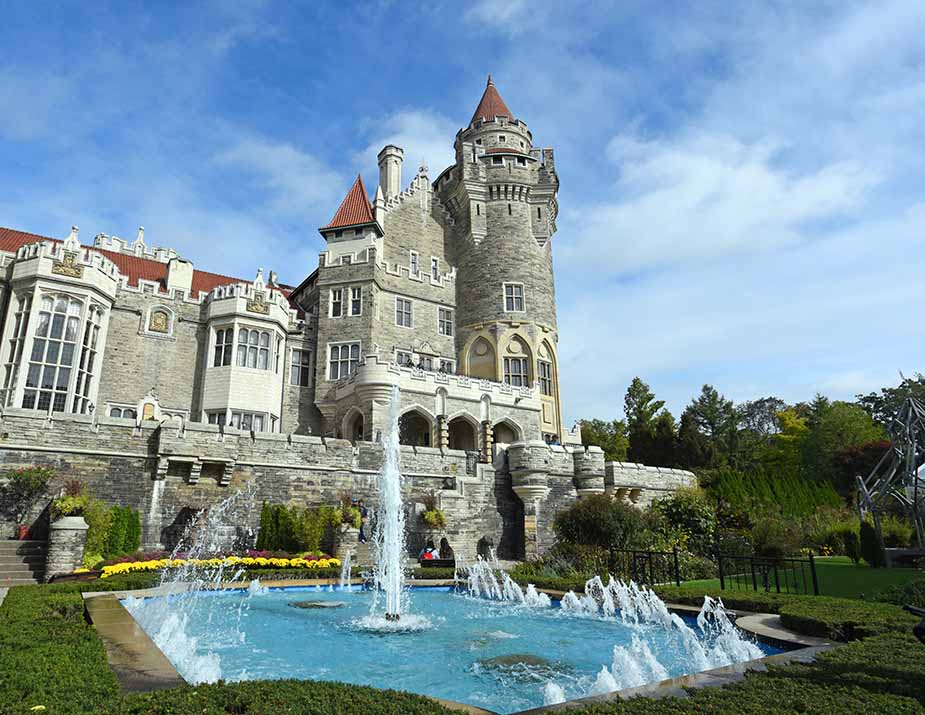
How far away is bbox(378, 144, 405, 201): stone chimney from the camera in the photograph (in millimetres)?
37750

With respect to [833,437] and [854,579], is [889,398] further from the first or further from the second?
[854,579]

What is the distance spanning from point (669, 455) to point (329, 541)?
3252cm

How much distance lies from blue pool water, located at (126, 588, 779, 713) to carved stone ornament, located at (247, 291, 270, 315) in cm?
1781

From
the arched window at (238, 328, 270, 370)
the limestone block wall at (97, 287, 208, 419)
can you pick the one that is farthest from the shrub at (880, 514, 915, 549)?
the limestone block wall at (97, 287, 208, 419)

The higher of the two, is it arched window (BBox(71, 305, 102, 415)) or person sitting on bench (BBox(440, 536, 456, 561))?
arched window (BBox(71, 305, 102, 415))

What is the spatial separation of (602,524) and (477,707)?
17.1 m

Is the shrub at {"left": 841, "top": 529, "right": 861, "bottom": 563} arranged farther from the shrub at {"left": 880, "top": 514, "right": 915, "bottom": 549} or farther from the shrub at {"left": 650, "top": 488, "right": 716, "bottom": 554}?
the shrub at {"left": 650, "top": 488, "right": 716, "bottom": 554}

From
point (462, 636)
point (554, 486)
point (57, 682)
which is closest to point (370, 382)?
point (554, 486)

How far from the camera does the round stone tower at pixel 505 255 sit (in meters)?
34.8

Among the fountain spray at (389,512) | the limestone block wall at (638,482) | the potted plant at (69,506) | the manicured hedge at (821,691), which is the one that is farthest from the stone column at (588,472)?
the manicured hedge at (821,691)

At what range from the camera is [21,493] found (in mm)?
17719

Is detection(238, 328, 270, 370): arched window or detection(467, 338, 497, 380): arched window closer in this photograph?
detection(238, 328, 270, 370): arched window

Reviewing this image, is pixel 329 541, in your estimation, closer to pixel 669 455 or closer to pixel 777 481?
pixel 777 481

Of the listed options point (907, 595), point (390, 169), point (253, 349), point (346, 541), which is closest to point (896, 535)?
point (907, 595)
